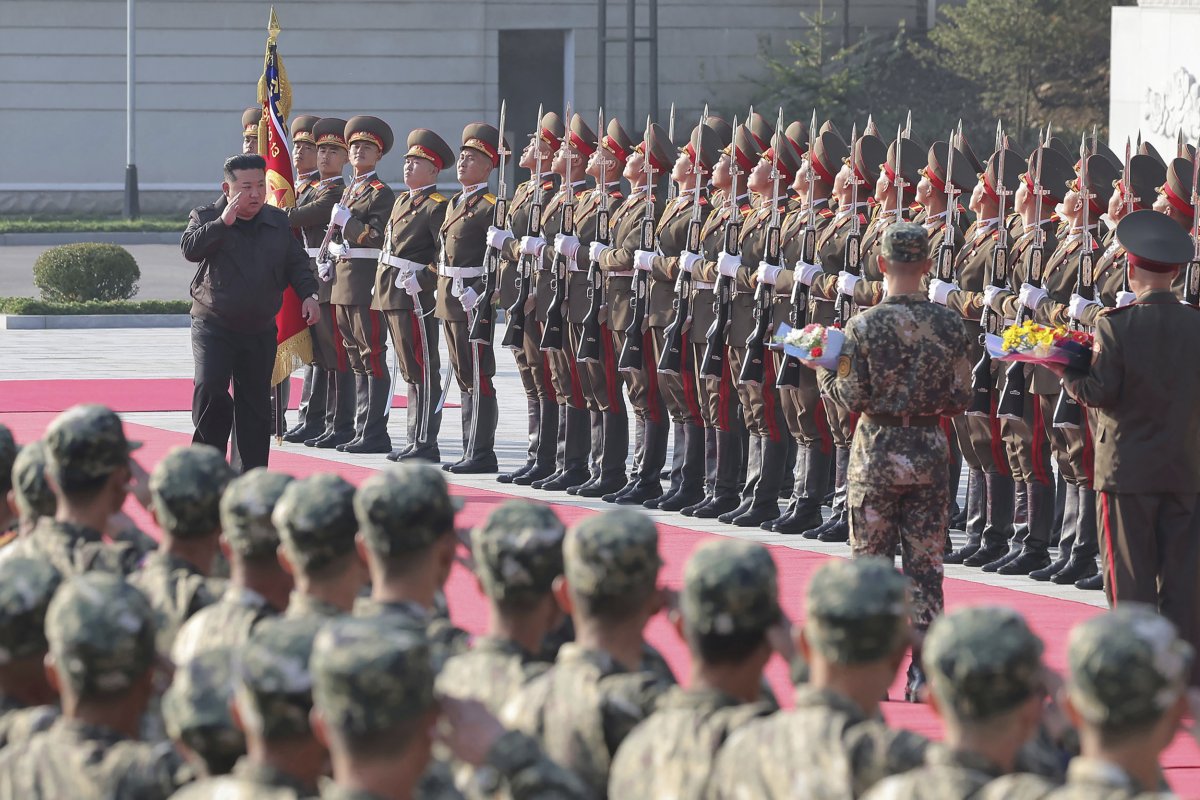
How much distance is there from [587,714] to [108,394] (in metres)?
12.4

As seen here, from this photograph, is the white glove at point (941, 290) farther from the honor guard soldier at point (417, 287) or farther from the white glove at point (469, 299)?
the honor guard soldier at point (417, 287)

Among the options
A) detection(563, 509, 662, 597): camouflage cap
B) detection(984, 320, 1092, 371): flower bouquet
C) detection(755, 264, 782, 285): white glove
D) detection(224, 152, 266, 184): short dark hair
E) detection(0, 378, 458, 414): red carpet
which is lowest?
detection(0, 378, 458, 414): red carpet

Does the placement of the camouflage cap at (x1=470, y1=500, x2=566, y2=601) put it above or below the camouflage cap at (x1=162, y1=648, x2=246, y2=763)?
above

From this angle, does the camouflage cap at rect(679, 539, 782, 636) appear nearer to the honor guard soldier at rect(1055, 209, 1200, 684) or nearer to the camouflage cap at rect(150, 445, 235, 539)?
the camouflage cap at rect(150, 445, 235, 539)

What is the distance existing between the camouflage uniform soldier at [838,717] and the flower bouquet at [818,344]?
365cm

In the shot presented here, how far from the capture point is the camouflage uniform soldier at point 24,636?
4117mm

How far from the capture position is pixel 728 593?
3.99 metres

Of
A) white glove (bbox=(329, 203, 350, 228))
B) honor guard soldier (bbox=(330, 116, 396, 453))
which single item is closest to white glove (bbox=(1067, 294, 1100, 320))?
honor guard soldier (bbox=(330, 116, 396, 453))

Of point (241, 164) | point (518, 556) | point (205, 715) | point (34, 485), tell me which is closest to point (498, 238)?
point (241, 164)

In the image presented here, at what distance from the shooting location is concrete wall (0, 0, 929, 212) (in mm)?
37156

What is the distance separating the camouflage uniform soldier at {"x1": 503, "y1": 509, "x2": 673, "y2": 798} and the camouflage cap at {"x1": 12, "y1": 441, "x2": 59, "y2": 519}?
1.78 metres

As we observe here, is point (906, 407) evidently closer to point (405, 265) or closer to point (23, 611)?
point (23, 611)

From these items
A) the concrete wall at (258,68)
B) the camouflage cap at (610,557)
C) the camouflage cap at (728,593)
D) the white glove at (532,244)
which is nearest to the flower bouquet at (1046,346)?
the camouflage cap at (610,557)

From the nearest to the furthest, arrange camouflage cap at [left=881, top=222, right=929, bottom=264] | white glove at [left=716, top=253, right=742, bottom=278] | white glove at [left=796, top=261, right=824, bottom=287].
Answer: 1. camouflage cap at [left=881, top=222, right=929, bottom=264]
2. white glove at [left=796, top=261, right=824, bottom=287]
3. white glove at [left=716, top=253, right=742, bottom=278]
